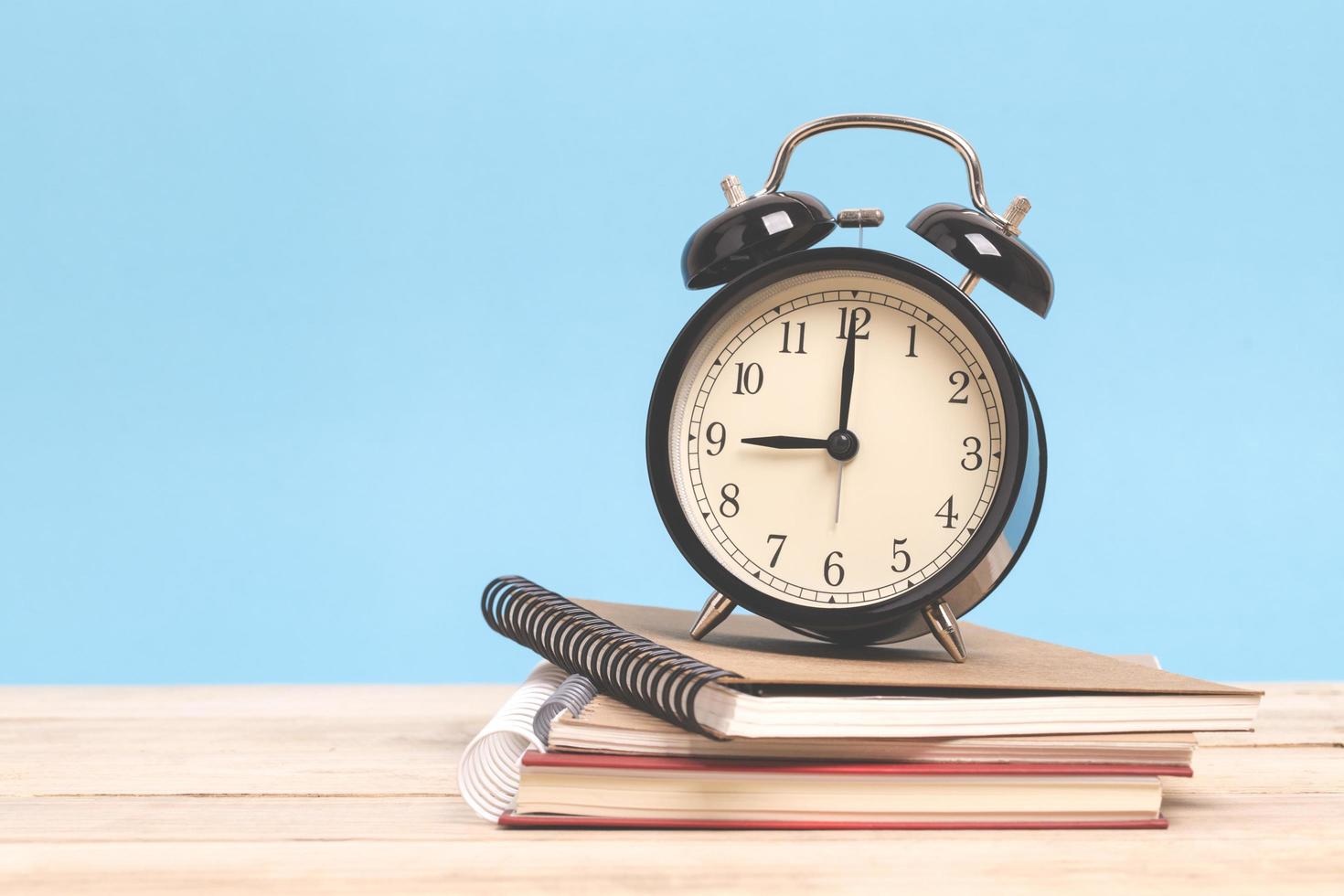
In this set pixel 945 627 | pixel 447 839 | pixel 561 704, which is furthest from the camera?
pixel 945 627

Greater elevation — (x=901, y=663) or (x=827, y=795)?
(x=901, y=663)

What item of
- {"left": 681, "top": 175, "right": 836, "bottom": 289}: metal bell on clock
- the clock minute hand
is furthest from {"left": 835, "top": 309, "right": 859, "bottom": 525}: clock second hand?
{"left": 681, "top": 175, "right": 836, "bottom": 289}: metal bell on clock

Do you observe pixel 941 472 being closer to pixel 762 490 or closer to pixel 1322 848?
pixel 762 490

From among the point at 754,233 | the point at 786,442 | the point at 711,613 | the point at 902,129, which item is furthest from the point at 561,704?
the point at 902,129

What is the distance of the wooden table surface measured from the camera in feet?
3.07

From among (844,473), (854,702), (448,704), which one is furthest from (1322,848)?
(448,704)

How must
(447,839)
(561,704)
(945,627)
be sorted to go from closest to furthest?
1. (447,839)
2. (561,704)
3. (945,627)

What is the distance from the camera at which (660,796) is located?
1.06m

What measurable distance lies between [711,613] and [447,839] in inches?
15.2

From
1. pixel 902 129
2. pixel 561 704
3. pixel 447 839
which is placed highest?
pixel 902 129

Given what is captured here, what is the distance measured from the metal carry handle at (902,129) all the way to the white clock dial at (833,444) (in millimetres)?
129

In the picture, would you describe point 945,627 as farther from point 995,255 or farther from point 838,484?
point 995,255

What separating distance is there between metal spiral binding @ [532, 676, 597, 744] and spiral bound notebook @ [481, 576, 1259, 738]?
0.06 feet

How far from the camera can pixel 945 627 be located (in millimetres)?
1249
